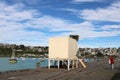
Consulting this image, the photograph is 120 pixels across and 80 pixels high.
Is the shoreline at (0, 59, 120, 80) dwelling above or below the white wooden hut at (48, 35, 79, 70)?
below

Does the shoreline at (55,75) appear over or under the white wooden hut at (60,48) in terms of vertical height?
under

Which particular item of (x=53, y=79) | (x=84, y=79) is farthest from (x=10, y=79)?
(x=84, y=79)

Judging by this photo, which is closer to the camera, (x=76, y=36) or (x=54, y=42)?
(x=54, y=42)

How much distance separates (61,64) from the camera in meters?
74.2

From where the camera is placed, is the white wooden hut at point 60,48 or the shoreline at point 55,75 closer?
the shoreline at point 55,75

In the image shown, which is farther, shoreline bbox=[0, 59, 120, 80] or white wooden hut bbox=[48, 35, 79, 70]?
white wooden hut bbox=[48, 35, 79, 70]

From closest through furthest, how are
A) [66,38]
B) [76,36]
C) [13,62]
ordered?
[66,38]
[76,36]
[13,62]

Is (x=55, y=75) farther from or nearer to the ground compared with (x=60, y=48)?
nearer to the ground

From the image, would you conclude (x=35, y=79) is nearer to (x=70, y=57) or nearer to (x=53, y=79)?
(x=53, y=79)

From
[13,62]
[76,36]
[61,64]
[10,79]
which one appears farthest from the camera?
[13,62]

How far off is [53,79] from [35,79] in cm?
226

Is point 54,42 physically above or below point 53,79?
above

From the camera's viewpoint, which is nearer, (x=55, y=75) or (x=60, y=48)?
(x=55, y=75)

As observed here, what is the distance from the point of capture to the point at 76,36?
281ft
